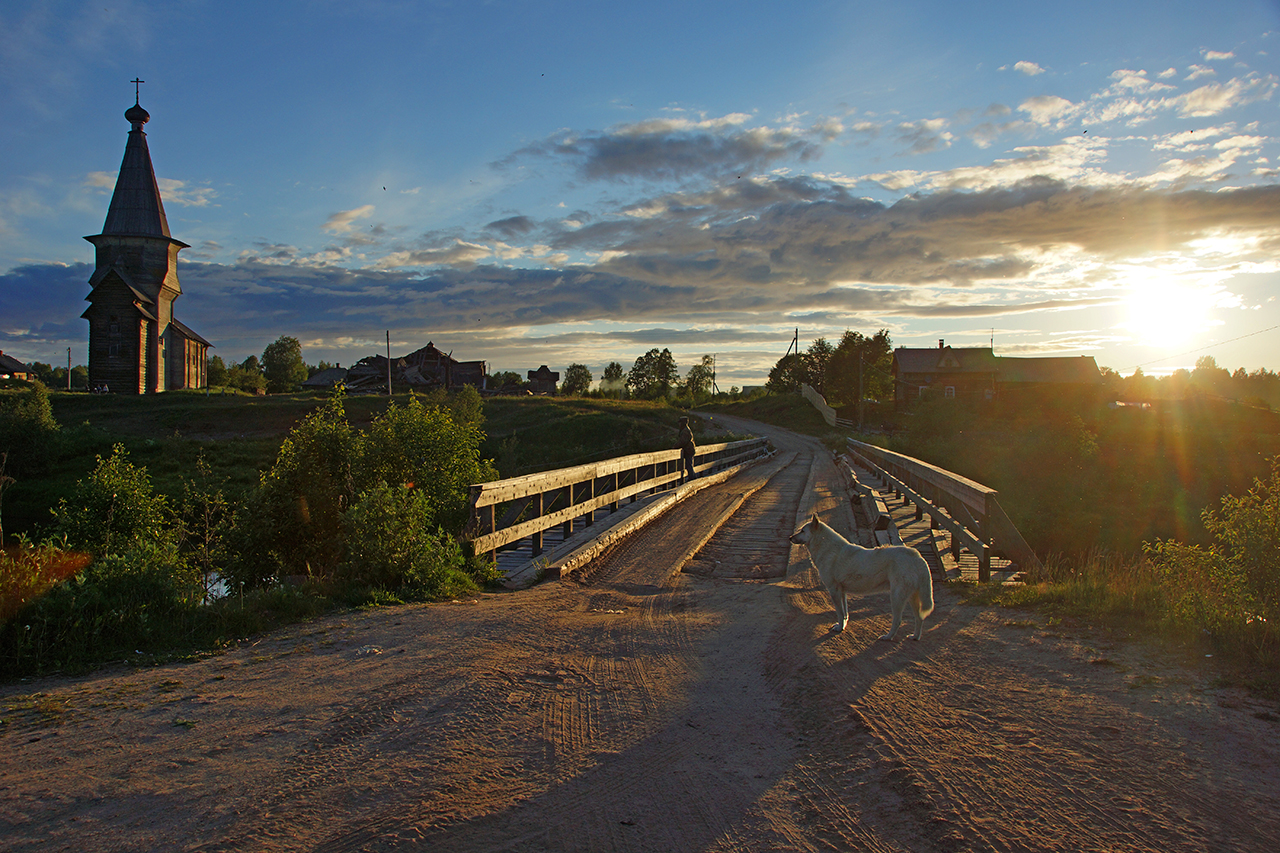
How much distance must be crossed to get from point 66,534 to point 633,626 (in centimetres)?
748

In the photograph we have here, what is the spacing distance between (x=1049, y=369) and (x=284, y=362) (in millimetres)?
130518

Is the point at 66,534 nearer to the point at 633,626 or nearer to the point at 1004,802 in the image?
the point at 633,626

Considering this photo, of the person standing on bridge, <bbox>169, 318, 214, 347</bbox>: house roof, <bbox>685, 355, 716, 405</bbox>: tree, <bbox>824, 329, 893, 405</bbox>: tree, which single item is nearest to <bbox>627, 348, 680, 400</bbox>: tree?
<bbox>685, 355, 716, 405</bbox>: tree

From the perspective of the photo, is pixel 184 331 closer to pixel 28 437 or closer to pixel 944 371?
pixel 28 437

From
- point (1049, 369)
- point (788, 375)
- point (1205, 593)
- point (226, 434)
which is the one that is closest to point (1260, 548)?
point (1205, 593)

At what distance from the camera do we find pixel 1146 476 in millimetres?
33312

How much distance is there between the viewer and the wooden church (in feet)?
174

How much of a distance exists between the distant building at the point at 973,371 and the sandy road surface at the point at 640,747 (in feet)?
243

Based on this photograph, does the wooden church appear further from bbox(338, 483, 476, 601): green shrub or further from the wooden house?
the wooden house

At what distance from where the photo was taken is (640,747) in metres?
3.62

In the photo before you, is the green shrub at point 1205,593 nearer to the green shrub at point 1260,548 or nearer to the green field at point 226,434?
the green shrub at point 1260,548

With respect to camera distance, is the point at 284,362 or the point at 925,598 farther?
the point at 284,362

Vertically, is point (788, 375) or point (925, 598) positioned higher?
point (788, 375)

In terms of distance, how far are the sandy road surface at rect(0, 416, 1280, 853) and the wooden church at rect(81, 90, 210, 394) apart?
61.2m
